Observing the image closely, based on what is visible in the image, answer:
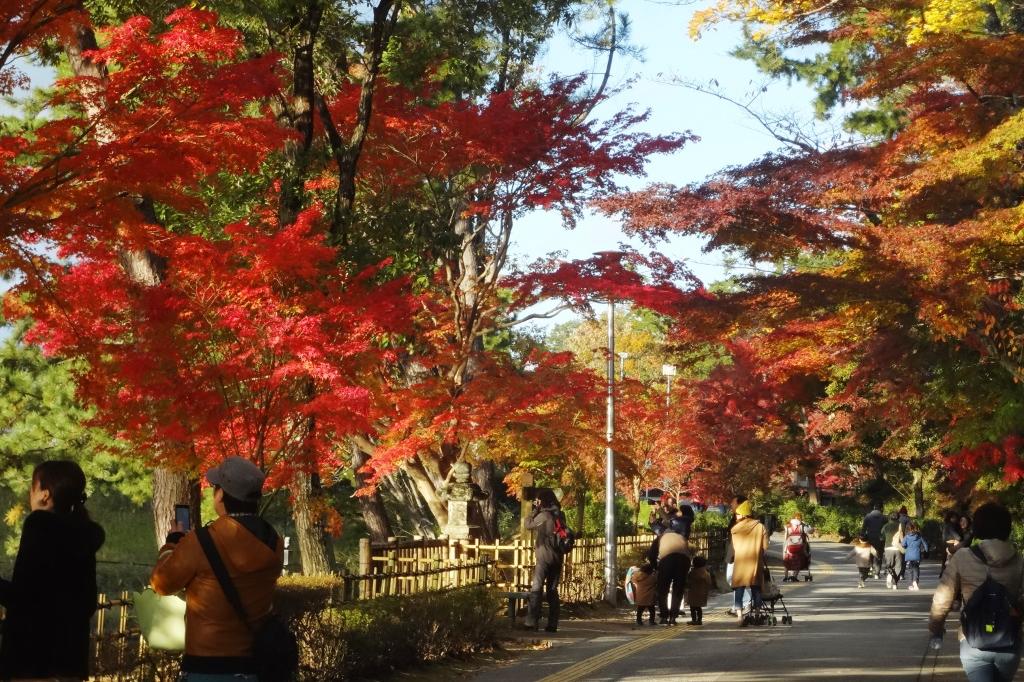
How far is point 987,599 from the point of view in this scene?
301 inches

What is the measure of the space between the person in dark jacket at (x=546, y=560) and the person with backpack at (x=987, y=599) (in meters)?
10.1

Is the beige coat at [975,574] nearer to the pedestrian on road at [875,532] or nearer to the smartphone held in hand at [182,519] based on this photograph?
the smartphone held in hand at [182,519]

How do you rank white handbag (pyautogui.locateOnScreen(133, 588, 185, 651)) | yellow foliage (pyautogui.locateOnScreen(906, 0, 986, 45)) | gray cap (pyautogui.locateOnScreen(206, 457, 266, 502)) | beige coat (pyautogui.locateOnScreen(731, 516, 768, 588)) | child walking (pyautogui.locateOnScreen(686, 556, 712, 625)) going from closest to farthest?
gray cap (pyautogui.locateOnScreen(206, 457, 266, 502)) < white handbag (pyautogui.locateOnScreen(133, 588, 185, 651)) < yellow foliage (pyautogui.locateOnScreen(906, 0, 986, 45)) < beige coat (pyautogui.locateOnScreen(731, 516, 768, 588)) < child walking (pyautogui.locateOnScreen(686, 556, 712, 625))

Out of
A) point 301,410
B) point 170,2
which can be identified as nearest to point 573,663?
point 301,410

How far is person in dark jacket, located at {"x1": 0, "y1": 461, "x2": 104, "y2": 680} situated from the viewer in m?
5.44

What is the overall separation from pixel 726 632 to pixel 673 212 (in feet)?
23.5

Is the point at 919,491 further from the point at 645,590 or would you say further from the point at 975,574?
the point at 975,574

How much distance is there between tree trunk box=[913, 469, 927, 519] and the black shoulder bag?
51.0 meters

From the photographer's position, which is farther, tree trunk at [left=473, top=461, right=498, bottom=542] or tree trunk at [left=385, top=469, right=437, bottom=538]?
tree trunk at [left=385, top=469, right=437, bottom=538]

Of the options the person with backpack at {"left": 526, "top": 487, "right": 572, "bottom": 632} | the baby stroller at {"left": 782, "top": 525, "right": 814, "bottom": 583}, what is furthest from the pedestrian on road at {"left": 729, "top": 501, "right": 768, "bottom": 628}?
the baby stroller at {"left": 782, "top": 525, "right": 814, "bottom": 583}

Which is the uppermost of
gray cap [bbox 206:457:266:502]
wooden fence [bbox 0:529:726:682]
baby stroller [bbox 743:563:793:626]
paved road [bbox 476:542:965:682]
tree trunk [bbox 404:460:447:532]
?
tree trunk [bbox 404:460:447:532]

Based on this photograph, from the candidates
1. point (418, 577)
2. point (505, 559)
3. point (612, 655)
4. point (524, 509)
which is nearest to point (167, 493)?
point (418, 577)

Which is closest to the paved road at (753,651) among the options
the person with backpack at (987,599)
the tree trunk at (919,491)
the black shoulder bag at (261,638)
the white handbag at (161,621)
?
the person with backpack at (987,599)

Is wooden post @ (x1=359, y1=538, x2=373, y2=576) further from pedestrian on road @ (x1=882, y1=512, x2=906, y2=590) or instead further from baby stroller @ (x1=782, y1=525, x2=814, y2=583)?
baby stroller @ (x1=782, y1=525, x2=814, y2=583)
